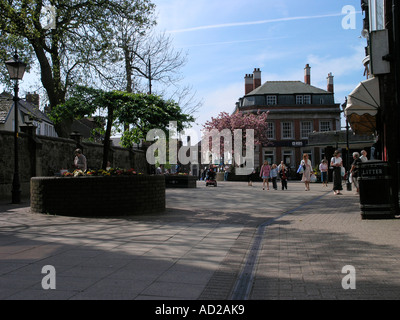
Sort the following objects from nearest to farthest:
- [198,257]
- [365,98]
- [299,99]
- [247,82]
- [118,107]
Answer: [198,257] → [118,107] → [365,98] → [299,99] → [247,82]

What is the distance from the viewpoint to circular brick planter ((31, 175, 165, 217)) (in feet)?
30.1

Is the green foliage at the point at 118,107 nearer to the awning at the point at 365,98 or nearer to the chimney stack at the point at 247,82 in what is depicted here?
the awning at the point at 365,98

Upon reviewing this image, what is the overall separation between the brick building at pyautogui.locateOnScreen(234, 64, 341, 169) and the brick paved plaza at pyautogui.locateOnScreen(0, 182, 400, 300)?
42.6m

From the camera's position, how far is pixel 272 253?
5652 millimetres

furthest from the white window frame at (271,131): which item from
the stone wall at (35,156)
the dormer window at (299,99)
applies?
the stone wall at (35,156)

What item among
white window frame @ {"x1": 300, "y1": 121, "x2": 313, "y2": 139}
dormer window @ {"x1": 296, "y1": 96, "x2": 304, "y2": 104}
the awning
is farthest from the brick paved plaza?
dormer window @ {"x1": 296, "y1": 96, "x2": 304, "y2": 104}

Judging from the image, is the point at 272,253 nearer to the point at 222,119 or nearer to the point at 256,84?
the point at 222,119

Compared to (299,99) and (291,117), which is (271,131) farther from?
(299,99)

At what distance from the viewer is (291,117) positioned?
5122cm

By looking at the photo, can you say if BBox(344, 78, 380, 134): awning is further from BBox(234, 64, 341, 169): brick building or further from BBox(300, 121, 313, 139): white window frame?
BBox(300, 121, 313, 139): white window frame

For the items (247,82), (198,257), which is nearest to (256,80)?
(247,82)

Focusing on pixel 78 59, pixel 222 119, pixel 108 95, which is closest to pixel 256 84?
pixel 222 119

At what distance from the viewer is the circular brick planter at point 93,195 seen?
919 centimetres

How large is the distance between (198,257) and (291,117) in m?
48.2
